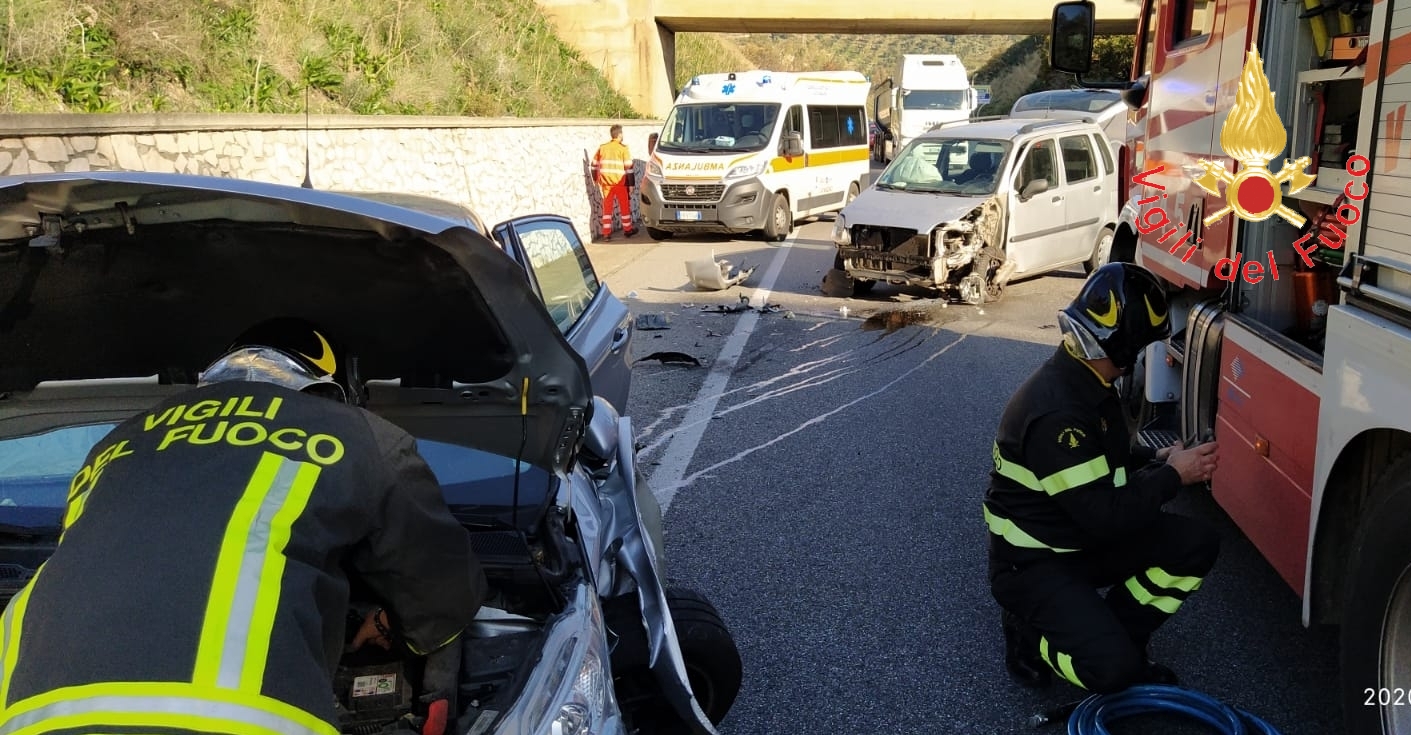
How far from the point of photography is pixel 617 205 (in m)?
19.3

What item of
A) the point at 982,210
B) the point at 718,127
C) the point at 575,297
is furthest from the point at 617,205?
the point at 575,297

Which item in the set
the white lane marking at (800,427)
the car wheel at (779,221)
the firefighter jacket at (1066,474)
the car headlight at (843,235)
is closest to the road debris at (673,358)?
the white lane marking at (800,427)

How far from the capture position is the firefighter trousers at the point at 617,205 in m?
18.8

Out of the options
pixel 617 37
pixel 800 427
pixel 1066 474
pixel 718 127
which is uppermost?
pixel 617 37

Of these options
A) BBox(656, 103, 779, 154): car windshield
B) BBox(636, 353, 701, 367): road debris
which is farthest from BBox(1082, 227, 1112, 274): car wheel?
BBox(636, 353, 701, 367): road debris

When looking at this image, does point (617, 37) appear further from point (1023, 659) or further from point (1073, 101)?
point (1023, 659)

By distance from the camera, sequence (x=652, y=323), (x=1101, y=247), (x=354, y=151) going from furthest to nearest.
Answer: (x=1101, y=247)
(x=354, y=151)
(x=652, y=323)

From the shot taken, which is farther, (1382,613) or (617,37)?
(617,37)

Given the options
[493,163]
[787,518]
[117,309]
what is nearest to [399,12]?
[493,163]

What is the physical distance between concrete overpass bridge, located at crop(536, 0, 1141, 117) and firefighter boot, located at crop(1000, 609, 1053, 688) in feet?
98.7

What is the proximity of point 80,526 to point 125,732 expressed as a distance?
36 cm

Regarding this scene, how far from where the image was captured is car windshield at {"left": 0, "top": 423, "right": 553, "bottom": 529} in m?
2.95

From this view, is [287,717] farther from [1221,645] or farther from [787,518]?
[787,518]

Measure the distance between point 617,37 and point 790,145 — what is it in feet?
53.9
